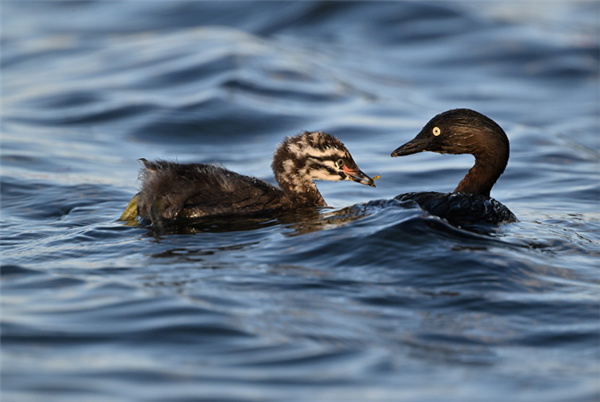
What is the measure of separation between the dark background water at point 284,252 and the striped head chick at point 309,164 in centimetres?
36

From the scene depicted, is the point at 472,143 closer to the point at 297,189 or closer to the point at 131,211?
the point at 297,189

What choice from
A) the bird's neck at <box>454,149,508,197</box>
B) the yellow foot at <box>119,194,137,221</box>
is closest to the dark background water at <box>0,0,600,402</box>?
the yellow foot at <box>119,194,137,221</box>

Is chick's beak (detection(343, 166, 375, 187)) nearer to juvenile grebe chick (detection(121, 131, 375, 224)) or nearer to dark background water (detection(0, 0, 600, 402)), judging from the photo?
juvenile grebe chick (detection(121, 131, 375, 224))

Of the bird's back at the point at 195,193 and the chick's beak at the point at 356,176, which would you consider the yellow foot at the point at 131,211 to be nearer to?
the bird's back at the point at 195,193

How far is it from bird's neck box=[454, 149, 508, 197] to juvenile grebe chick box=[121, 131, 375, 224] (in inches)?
41.6

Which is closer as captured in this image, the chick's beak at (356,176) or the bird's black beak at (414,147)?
the chick's beak at (356,176)

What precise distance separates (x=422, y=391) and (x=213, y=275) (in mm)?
2040

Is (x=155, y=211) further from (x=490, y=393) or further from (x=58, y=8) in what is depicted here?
(x=58, y=8)

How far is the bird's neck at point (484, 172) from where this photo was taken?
7.92 metres

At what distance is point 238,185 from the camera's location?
7445 mm

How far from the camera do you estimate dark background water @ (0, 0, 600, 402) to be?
438 centimetres

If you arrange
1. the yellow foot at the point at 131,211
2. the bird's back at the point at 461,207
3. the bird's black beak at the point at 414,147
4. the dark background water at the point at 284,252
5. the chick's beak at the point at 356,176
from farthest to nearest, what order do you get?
the bird's black beak at the point at 414,147
the chick's beak at the point at 356,176
the yellow foot at the point at 131,211
the bird's back at the point at 461,207
the dark background water at the point at 284,252

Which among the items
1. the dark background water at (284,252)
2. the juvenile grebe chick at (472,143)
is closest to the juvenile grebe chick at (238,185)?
the dark background water at (284,252)

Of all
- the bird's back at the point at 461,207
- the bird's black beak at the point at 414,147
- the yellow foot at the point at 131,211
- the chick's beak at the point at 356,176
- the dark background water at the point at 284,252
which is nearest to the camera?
the dark background water at the point at 284,252
